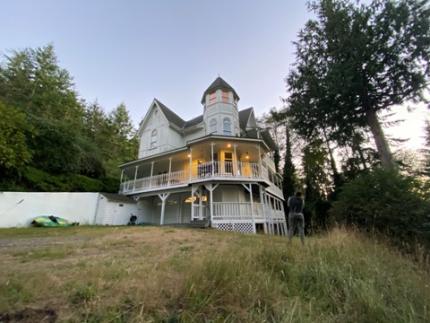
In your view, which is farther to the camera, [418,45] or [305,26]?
[305,26]

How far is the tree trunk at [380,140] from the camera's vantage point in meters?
11.4

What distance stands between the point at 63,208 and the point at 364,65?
20607 millimetres

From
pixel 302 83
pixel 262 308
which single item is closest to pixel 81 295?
pixel 262 308

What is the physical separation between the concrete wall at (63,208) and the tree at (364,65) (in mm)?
14816

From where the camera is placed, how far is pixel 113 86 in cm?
2383

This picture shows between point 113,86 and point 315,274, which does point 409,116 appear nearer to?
point 315,274

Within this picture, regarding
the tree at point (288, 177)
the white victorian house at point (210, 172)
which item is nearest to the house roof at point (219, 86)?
the white victorian house at point (210, 172)

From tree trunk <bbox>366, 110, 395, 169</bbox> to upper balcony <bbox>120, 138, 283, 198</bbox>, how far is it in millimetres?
6831

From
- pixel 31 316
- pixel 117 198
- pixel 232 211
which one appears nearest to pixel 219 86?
pixel 232 211

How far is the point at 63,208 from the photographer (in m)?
12.7

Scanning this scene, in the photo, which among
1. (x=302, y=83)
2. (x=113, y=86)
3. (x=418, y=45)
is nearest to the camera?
(x=418, y=45)

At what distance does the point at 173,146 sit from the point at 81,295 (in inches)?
620

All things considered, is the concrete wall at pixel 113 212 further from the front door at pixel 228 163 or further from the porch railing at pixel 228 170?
the front door at pixel 228 163

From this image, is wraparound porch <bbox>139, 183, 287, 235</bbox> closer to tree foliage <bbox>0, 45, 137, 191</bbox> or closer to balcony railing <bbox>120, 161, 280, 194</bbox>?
balcony railing <bbox>120, 161, 280, 194</bbox>
